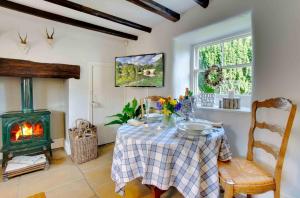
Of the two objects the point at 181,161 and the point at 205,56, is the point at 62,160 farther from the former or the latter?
the point at 205,56

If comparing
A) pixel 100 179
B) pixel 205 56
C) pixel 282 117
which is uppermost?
pixel 205 56

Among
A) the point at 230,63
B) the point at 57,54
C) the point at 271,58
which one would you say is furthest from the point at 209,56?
the point at 57,54

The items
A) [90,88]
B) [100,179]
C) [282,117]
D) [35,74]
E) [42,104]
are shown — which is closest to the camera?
[282,117]

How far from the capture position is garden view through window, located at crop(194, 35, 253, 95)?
2.31 meters

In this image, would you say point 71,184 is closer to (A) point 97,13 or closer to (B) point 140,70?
(B) point 140,70

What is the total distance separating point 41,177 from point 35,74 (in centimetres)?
161

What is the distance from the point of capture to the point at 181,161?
1283mm

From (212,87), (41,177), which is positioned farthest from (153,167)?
(41,177)

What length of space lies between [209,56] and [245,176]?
76.4 inches

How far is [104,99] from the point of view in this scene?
12.0 feet

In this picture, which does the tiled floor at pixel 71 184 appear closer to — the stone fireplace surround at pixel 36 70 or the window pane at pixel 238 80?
the stone fireplace surround at pixel 36 70

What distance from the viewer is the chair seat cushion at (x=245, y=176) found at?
1265 millimetres

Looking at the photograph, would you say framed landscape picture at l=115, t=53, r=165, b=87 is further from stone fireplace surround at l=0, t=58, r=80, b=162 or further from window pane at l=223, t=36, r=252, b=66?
window pane at l=223, t=36, r=252, b=66

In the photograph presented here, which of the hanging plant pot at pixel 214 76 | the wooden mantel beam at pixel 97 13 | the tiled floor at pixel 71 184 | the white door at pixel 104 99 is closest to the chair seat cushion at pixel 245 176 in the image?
the tiled floor at pixel 71 184
